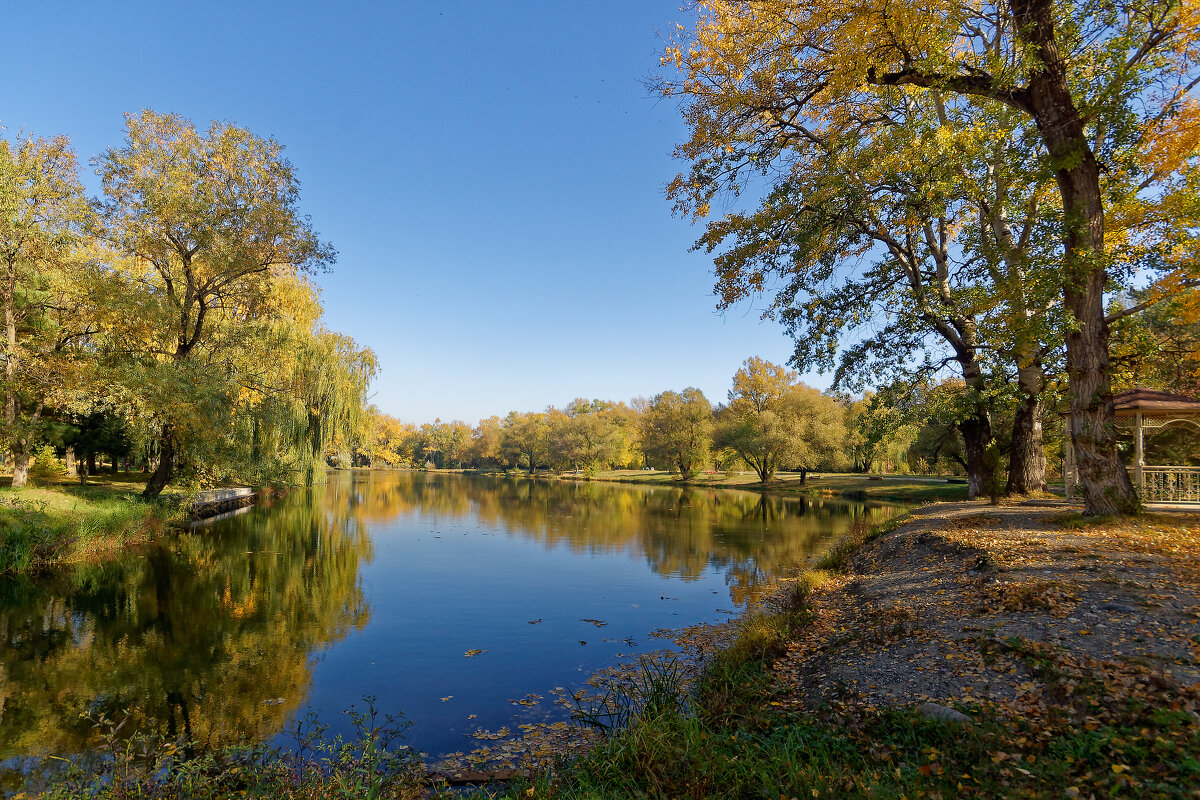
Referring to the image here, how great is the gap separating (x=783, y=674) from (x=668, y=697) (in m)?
1.54

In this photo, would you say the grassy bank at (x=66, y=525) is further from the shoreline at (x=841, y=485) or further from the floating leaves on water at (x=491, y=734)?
the shoreline at (x=841, y=485)

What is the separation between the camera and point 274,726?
605cm

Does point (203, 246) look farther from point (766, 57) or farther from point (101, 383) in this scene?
point (766, 57)

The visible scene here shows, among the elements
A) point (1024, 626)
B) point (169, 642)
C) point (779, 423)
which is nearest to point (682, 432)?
point (779, 423)

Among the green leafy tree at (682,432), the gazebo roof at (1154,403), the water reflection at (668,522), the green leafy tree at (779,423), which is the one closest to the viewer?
the gazebo roof at (1154,403)

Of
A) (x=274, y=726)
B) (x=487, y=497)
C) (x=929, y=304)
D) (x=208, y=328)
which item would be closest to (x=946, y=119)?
(x=929, y=304)

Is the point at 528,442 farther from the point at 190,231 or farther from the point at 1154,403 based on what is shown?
the point at 1154,403

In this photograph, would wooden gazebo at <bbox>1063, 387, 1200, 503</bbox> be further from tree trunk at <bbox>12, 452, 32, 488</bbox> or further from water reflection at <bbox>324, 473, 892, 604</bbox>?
tree trunk at <bbox>12, 452, 32, 488</bbox>

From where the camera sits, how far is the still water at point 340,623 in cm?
638

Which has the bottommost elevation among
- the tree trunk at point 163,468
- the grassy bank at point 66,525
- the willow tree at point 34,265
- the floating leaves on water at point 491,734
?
the floating leaves on water at point 491,734

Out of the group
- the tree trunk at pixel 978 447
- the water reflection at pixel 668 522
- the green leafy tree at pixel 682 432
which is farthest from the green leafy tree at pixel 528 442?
the tree trunk at pixel 978 447

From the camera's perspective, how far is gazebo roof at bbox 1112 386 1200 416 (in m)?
12.6

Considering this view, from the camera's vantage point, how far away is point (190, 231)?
15.9 metres

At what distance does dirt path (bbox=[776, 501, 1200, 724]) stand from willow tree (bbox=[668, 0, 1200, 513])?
2.61m
